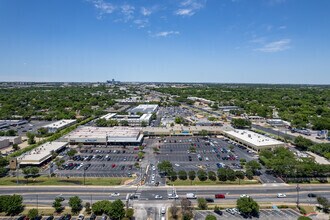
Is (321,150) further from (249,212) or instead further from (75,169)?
(75,169)

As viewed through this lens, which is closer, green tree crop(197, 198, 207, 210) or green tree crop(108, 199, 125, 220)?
green tree crop(108, 199, 125, 220)

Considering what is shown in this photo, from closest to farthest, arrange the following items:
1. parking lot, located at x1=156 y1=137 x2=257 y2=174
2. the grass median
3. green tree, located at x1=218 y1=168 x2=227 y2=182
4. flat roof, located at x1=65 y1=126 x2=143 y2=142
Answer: the grass median, green tree, located at x1=218 y1=168 x2=227 y2=182, parking lot, located at x1=156 y1=137 x2=257 y2=174, flat roof, located at x1=65 y1=126 x2=143 y2=142

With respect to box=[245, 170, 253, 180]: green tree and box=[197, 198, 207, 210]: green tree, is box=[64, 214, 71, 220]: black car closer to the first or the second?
box=[197, 198, 207, 210]: green tree

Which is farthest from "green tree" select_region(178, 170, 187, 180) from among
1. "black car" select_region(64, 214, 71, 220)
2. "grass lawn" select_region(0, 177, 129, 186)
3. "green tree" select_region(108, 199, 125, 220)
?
"black car" select_region(64, 214, 71, 220)

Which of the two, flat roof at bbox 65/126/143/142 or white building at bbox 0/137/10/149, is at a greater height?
flat roof at bbox 65/126/143/142

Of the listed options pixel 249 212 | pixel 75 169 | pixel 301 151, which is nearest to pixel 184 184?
pixel 249 212
